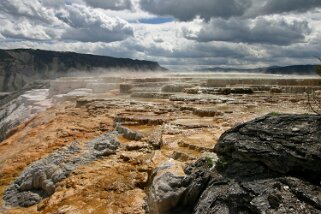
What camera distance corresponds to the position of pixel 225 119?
45.9 feet

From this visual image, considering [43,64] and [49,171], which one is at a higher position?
[49,171]

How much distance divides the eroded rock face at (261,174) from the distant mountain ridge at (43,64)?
4926 inches

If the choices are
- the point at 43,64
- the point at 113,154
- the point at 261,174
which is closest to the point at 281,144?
the point at 261,174

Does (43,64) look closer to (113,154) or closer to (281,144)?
(113,154)

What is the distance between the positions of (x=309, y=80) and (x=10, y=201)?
68.4ft

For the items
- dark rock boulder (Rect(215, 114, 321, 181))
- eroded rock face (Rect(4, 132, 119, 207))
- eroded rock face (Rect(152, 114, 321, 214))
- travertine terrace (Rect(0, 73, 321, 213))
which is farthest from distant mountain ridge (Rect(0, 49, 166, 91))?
dark rock boulder (Rect(215, 114, 321, 181))

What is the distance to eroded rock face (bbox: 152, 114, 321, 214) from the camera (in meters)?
5.42

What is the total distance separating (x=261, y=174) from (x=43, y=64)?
137 metres

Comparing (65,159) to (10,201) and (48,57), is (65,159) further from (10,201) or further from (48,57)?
(48,57)

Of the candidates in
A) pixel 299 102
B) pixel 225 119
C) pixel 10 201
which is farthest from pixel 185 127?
pixel 299 102

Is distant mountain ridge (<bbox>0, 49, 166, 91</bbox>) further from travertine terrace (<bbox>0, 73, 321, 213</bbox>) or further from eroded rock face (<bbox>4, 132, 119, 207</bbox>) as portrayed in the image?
eroded rock face (<bbox>4, 132, 119, 207</bbox>)

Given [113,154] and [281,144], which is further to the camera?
[113,154]

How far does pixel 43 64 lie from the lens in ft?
446

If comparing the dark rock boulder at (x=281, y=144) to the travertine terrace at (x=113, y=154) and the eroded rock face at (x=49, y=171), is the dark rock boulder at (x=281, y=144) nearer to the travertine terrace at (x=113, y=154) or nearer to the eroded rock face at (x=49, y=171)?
the travertine terrace at (x=113, y=154)
